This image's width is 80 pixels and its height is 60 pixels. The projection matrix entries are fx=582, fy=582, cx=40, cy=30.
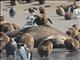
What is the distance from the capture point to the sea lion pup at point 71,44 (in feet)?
26.6

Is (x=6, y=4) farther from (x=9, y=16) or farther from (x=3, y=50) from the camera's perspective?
(x=3, y=50)

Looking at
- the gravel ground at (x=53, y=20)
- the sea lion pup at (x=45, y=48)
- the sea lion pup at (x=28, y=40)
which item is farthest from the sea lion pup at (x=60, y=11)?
the sea lion pup at (x=45, y=48)

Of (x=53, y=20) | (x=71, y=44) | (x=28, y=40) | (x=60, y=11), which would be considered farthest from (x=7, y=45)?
(x=60, y=11)

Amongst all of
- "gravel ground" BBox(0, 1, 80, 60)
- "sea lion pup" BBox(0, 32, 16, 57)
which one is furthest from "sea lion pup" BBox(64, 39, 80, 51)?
"sea lion pup" BBox(0, 32, 16, 57)

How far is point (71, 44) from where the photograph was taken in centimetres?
814

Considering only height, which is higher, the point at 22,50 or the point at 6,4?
the point at 22,50

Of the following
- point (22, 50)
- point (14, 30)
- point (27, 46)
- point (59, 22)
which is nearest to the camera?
point (22, 50)

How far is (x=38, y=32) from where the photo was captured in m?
8.88

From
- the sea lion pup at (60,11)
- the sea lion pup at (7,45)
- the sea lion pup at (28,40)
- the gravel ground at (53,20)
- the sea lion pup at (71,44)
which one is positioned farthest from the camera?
the sea lion pup at (60,11)

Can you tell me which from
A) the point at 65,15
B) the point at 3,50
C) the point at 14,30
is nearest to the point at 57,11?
Result: the point at 65,15

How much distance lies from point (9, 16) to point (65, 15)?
45.4 inches

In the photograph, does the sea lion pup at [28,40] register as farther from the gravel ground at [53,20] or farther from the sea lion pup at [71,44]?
the sea lion pup at [71,44]

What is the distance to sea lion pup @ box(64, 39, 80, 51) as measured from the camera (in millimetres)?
8094

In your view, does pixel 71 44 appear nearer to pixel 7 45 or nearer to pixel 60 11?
pixel 7 45
